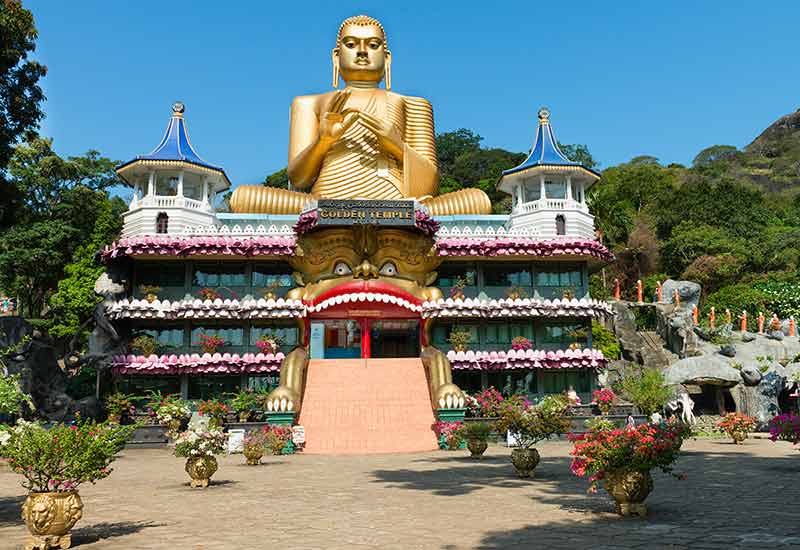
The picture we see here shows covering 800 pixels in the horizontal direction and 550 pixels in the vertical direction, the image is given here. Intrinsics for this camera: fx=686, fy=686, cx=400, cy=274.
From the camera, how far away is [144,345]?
29578mm

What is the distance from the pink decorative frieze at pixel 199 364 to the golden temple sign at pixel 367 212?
21.6 feet

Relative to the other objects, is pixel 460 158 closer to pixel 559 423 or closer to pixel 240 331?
pixel 240 331

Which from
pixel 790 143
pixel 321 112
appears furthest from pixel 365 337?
pixel 790 143

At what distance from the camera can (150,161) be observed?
3169cm

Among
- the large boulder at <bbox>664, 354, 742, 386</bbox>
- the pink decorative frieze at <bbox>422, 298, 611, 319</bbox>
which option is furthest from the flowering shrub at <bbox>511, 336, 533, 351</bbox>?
the large boulder at <bbox>664, 354, 742, 386</bbox>

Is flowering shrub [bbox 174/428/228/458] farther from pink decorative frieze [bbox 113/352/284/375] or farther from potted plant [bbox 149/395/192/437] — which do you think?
pink decorative frieze [bbox 113/352/284/375]

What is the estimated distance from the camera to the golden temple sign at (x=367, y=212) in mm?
29359

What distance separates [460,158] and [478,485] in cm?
6856

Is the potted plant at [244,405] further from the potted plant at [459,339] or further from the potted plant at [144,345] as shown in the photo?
the potted plant at [459,339]

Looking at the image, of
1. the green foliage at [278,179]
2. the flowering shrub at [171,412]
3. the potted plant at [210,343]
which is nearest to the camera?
the flowering shrub at [171,412]

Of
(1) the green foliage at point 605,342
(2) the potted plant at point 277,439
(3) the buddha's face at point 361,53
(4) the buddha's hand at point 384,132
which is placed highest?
(3) the buddha's face at point 361,53

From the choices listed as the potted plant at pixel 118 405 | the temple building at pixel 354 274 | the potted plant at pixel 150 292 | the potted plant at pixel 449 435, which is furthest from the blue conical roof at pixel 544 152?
the potted plant at pixel 118 405

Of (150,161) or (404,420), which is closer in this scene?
(404,420)

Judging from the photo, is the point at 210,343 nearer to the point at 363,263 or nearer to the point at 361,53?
the point at 363,263
